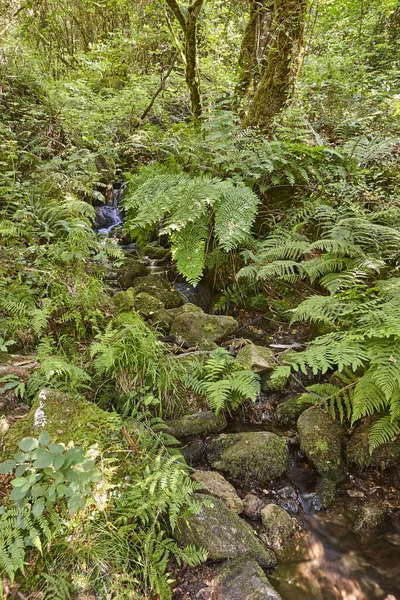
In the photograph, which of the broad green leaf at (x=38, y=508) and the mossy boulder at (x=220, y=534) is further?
the mossy boulder at (x=220, y=534)

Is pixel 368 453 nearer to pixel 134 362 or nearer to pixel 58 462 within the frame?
pixel 134 362

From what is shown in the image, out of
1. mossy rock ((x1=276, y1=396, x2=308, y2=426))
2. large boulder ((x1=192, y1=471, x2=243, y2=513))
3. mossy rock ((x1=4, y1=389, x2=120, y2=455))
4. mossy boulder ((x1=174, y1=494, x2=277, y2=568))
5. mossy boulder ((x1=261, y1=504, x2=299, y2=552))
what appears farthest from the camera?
mossy rock ((x1=276, y1=396, x2=308, y2=426))

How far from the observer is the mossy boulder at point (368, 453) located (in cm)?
275

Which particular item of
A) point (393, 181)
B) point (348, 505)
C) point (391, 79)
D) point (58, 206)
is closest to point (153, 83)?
point (391, 79)

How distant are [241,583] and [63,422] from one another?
1.35 meters

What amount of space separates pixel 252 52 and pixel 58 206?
191 inches

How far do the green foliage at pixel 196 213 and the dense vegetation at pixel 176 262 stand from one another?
24mm

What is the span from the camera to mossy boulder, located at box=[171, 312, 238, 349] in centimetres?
384

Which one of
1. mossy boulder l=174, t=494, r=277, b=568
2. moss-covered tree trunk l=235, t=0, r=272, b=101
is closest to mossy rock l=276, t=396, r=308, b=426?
mossy boulder l=174, t=494, r=277, b=568

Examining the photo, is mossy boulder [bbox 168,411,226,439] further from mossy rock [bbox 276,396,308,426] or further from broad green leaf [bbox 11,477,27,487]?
broad green leaf [bbox 11,477,27,487]

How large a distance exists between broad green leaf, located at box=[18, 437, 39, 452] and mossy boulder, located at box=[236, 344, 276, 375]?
6.31 ft

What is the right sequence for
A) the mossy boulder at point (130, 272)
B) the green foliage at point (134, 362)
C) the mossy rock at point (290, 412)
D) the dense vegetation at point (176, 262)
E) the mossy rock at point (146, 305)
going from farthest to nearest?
1. the mossy boulder at point (130, 272)
2. the mossy rock at point (146, 305)
3. the mossy rock at point (290, 412)
4. the green foliage at point (134, 362)
5. the dense vegetation at point (176, 262)

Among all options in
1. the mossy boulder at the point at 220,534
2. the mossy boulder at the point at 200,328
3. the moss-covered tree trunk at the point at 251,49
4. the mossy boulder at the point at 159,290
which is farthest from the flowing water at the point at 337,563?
the moss-covered tree trunk at the point at 251,49

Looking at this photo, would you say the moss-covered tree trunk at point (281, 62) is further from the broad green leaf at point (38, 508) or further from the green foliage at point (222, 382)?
the broad green leaf at point (38, 508)
